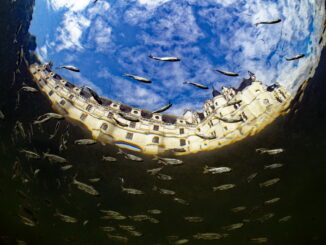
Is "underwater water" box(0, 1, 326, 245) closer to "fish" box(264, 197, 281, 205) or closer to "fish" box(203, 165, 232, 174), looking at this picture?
"fish" box(264, 197, 281, 205)

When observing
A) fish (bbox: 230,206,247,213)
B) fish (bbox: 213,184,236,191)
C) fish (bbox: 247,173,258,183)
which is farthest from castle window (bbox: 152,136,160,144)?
fish (bbox: 230,206,247,213)

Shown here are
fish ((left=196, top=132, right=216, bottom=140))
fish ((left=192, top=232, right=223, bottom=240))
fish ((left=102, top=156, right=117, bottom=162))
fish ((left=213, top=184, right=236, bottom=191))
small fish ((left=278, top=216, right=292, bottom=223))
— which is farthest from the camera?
fish ((left=192, top=232, right=223, bottom=240))

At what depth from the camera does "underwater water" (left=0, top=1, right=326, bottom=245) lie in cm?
752

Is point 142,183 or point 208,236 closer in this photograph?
point 142,183

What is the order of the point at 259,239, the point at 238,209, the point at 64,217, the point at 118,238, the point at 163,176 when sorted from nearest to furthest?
1. the point at 163,176
2. the point at 238,209
3. the point at 64,217
4. the point at 118,238
5. the point at 259,239

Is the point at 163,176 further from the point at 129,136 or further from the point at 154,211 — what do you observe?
the point at 154,211

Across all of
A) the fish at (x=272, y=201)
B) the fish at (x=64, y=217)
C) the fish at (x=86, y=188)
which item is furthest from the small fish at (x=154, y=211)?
the fish at (x=272, y=201)

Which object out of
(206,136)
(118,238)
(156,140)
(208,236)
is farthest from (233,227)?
(156,140)

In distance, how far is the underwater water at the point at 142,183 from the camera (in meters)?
7.52

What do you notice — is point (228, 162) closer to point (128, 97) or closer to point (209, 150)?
point (209, 150)

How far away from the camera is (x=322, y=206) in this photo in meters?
12.0

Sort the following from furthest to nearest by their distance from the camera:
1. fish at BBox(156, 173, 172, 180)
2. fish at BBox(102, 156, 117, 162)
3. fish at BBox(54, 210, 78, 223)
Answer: fish at BBox(54, 210, 78, 223) < fish at BBox(156, 173, 172, 180) < fish at BBox(102, 156, 117, 162)

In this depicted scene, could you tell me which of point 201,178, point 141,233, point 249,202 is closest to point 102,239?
point 141,233

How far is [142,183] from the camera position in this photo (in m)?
9.98
